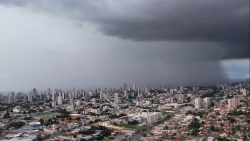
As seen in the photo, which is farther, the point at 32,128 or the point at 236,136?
the point at 32,128

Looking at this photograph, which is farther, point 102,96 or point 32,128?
point 102,96

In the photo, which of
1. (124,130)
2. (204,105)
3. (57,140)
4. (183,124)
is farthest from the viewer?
(204,105)

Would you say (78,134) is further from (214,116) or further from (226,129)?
(214,116)

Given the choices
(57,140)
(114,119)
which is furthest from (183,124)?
(57,140)

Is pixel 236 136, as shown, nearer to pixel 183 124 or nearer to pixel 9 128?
pixel 183 124

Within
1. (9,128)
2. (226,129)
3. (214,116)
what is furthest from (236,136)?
(9,128)

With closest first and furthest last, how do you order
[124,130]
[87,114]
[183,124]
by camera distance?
1. [124,130]
2. [183,124]
3. [87,114]

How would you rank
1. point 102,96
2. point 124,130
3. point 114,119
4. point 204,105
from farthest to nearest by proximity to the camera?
point 102,96 → point 204,105 → point 114,119 → point 124,130

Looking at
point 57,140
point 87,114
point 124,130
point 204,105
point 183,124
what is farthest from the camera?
point 204,105

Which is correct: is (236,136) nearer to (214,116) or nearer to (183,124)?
(183,124)
